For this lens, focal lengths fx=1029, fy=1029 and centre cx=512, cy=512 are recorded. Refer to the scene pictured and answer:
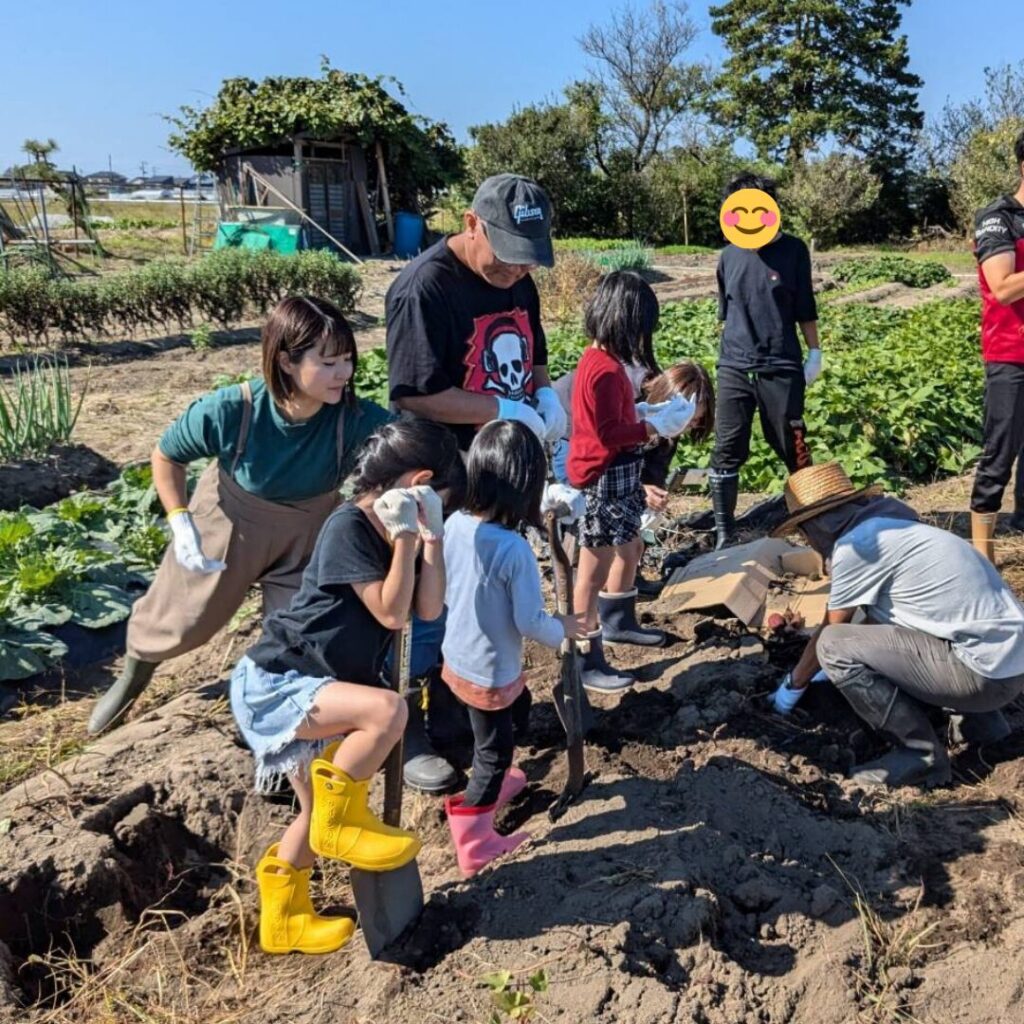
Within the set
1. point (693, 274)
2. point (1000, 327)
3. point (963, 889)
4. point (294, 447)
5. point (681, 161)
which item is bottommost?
point (963, 889)

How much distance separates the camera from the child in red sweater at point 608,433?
3.56m

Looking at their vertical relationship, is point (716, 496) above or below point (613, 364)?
below

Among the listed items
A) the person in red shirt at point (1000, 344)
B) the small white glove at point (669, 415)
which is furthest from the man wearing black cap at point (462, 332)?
the person in red shirt at point (1000, 344)

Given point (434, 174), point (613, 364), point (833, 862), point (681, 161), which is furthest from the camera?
point (681, 161)

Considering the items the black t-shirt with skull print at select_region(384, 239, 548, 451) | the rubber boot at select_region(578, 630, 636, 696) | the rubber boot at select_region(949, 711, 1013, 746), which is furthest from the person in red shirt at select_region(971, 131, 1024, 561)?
the black t-shirt with skull print at select_region(384, 239, 548, 451)

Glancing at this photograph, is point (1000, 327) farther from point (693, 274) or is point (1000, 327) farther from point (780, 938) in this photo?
point (693, 274)

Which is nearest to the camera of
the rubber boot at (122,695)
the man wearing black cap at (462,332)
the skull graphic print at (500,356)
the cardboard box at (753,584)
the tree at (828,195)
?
the man wearing black cap at (462,332)

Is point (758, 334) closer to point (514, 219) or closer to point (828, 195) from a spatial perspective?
point (514, 219)

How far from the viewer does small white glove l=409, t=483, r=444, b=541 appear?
220cm

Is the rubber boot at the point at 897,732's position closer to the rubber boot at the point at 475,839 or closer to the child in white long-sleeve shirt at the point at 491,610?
the child in white long-sleeve shirt at the point at 491,610

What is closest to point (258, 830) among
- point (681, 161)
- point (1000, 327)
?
point (1000, 327)

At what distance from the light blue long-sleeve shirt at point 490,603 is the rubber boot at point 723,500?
2.48m

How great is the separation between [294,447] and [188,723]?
106 cm

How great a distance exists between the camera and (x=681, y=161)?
3291cm
